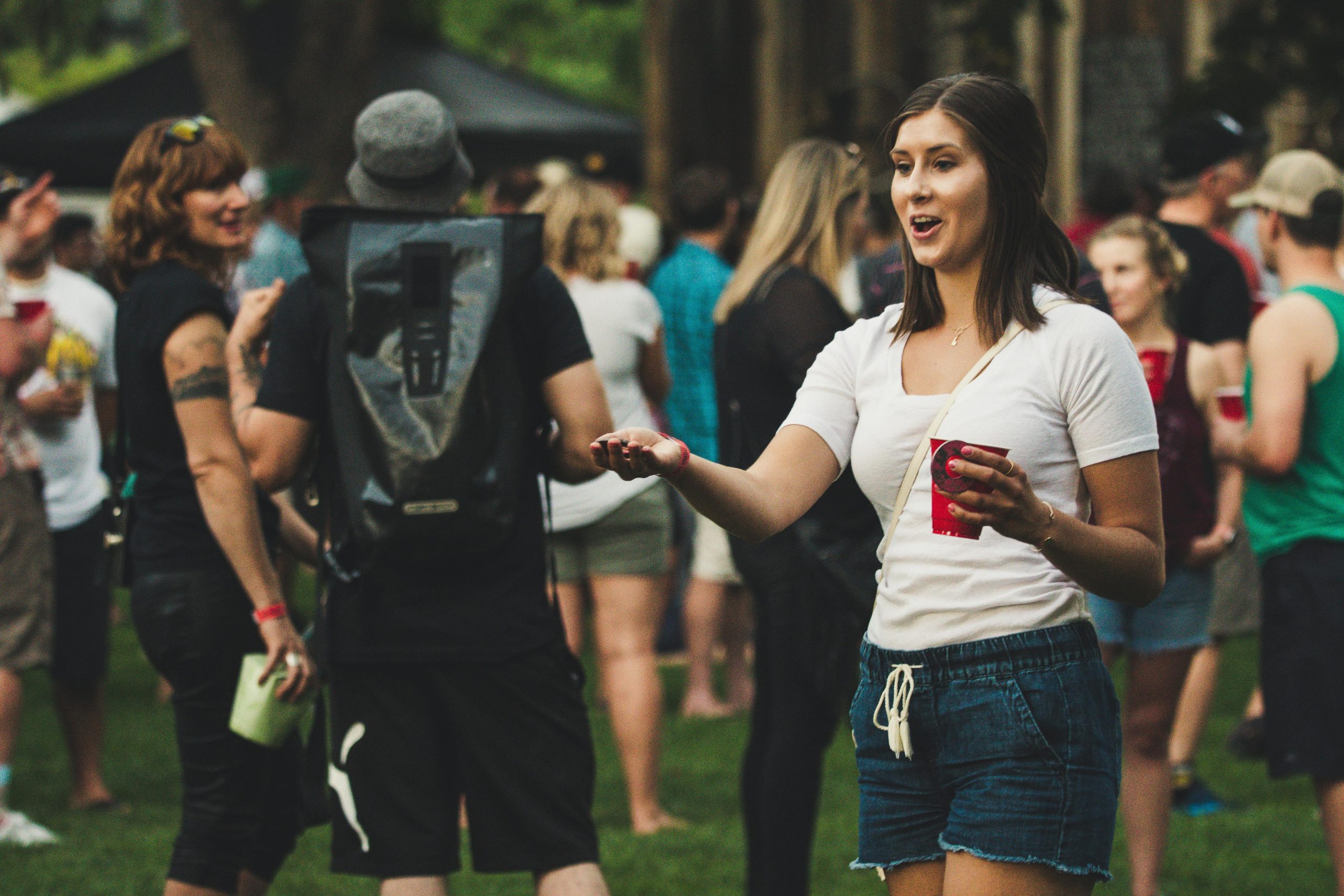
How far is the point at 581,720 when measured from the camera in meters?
3.55

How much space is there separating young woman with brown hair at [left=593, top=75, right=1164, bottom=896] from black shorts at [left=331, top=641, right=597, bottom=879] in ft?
2.73

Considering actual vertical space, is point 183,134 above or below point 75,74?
below

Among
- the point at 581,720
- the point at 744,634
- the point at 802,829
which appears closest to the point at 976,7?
the point at 744,634

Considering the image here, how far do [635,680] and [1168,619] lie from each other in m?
1.93

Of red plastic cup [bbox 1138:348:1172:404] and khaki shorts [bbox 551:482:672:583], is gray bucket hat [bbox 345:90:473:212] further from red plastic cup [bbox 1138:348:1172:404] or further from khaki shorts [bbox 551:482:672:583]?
khaki shorts [bbox 551:482:672:583]

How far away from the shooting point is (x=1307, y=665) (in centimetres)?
422

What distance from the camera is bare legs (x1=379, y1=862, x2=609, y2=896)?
340cm

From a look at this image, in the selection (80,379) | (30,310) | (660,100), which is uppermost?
(660,100)

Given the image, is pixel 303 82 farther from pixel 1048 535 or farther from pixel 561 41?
pixel 561 41

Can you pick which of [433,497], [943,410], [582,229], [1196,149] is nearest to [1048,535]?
[943,410]

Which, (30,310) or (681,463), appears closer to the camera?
(681,463)

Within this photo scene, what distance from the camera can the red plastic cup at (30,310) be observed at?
17.5ft

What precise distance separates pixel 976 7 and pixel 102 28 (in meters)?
7.83

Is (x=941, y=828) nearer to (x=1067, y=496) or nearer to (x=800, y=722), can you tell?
(x=1067, y=496)
